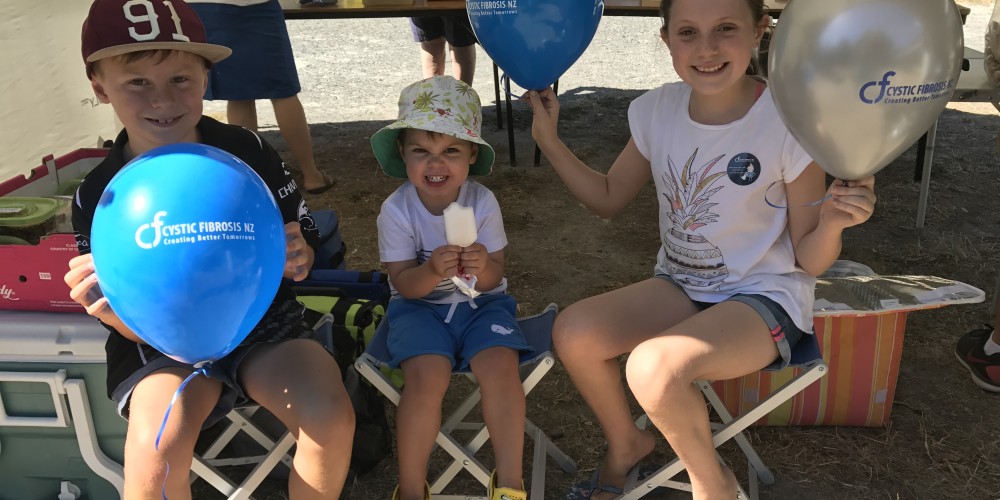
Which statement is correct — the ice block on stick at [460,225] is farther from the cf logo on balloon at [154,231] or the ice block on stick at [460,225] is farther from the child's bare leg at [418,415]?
the cf logo on balloon at [154,231]

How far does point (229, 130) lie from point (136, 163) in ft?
1.77

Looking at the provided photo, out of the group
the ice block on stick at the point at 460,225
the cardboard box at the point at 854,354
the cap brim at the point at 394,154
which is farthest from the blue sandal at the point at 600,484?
the cap brim at the point at 394,154

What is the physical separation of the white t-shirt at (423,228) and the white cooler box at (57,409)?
774mm

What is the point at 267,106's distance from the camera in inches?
262

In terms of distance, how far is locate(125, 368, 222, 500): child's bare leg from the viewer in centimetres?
183

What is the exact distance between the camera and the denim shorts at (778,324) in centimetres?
208

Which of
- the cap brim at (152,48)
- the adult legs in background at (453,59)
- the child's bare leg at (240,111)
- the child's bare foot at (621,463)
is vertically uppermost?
the cap brim at (152,48)

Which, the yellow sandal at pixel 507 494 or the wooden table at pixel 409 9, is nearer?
the yellow sandal at pixel 507 494

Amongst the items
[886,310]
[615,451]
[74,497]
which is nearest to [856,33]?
[886,310]

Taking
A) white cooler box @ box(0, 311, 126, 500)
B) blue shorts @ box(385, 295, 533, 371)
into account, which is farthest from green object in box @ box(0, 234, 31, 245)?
blue shorts @ box(385, 295, 533, 371)

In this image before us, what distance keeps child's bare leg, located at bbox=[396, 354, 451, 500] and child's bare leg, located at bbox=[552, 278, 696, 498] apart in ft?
1.09

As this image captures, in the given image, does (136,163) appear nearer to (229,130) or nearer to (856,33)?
(229,130)

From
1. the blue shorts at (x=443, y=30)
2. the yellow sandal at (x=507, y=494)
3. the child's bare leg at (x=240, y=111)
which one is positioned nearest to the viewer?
the yellow sandal at (x=507, y=494)

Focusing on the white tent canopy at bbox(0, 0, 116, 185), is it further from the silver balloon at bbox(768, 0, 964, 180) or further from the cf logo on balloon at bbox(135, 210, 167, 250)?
the silver balloon at bbox(768, 0, 964, 180)
